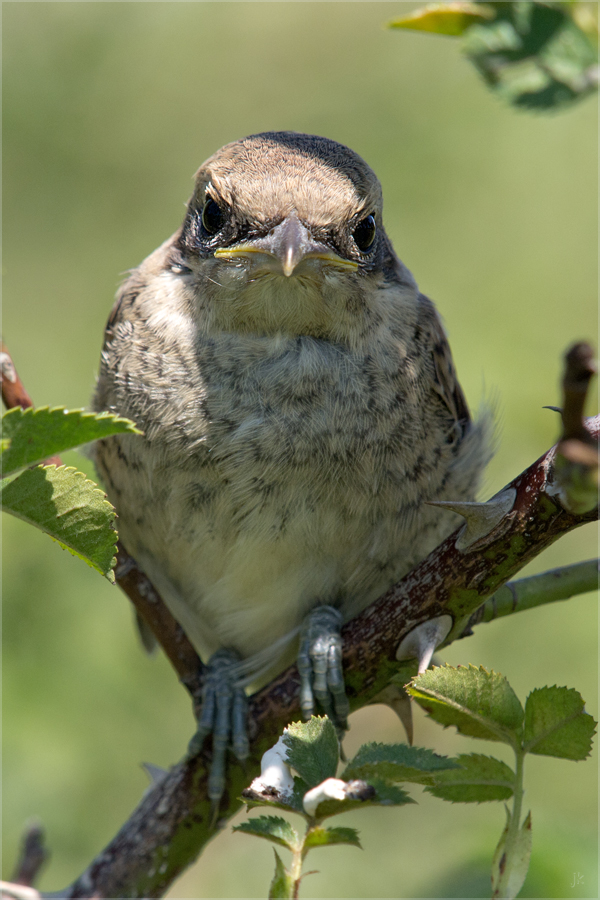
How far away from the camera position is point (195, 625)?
3164 mm

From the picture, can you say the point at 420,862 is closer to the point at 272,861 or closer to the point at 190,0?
the point at 272,861

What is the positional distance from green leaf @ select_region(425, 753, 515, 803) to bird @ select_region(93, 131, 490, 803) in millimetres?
803

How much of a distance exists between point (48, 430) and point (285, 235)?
3.85 ft

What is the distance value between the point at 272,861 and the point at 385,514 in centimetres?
172

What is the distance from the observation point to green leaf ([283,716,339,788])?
1.49 m

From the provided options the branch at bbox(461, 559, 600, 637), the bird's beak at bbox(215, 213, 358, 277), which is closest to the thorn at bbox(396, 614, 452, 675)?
the branch at bbox(461, 559, 600, 637)

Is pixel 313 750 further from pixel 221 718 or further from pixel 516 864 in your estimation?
pixel 221 718

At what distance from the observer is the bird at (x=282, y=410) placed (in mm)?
2486

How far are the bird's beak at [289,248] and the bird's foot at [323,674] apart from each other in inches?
41.2

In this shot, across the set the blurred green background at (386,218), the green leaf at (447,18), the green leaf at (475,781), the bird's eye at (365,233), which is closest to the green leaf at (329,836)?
the green leaf at (475,781)

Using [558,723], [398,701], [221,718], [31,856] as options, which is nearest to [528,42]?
[558,723]

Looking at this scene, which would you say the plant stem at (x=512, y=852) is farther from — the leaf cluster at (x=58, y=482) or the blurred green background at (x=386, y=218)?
the blurred green background at (x=386, y=218)

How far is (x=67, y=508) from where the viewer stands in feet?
4.61

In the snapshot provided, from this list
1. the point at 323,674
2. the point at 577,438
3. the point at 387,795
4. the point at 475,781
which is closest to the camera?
the point at 577,438
